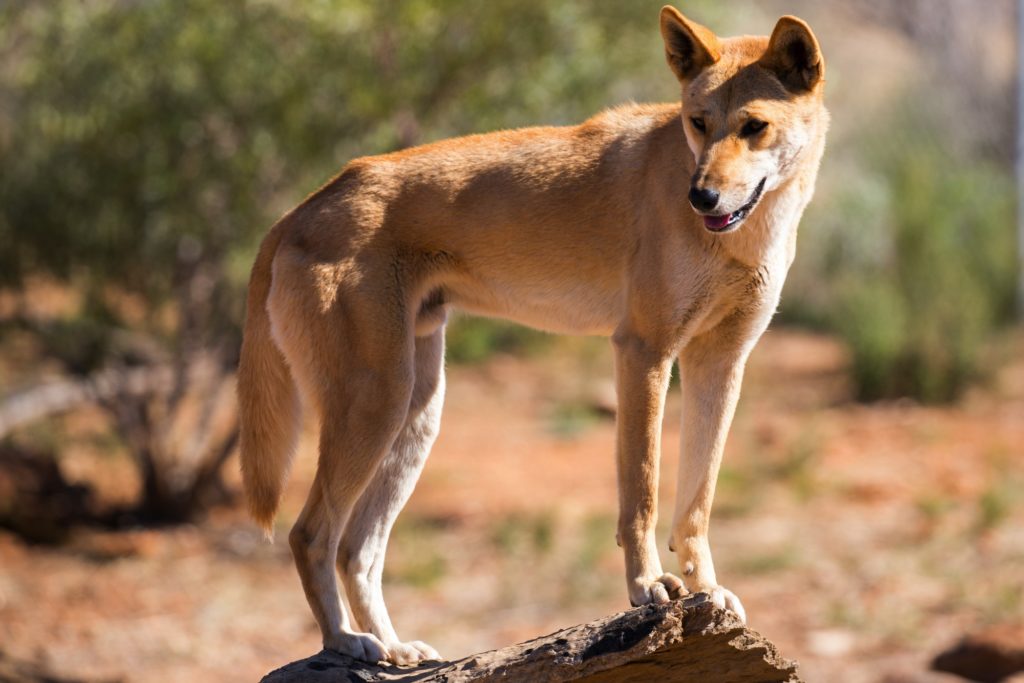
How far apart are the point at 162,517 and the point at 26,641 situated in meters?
2.12

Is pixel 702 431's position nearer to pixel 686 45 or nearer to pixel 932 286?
pixel 686 45

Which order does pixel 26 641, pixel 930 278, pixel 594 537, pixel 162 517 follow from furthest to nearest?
pixel 930 278 → pixel 162 517 → pixel 594 537 → pixel 26 641

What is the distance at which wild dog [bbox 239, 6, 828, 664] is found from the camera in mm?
4270

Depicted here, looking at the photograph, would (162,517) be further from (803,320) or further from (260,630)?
(803,320)

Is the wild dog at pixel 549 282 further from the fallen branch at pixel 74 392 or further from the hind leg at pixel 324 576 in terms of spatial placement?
the fallen branch at pixel 74 392

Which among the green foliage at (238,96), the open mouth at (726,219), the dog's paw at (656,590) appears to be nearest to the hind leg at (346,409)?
the dog's paw at (656,590)

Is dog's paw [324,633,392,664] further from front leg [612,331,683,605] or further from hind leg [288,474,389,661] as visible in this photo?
front leg [612,331,683,605]

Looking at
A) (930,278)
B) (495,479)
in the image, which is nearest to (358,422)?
(495,479)

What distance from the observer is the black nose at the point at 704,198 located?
3.98 m

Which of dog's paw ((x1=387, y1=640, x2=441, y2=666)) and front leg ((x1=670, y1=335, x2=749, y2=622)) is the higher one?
front leg ((x1=670, y1=335, x2=749, y2=622))

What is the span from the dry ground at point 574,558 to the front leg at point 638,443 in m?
3.32

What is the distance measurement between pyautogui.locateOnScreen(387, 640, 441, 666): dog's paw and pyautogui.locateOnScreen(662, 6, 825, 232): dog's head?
1.71 meters

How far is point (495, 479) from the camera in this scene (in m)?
11.2

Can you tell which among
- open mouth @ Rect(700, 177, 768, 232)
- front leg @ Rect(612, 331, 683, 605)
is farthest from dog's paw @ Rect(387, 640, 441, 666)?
open mouth @ Rect(700, 177, 768, 232)
